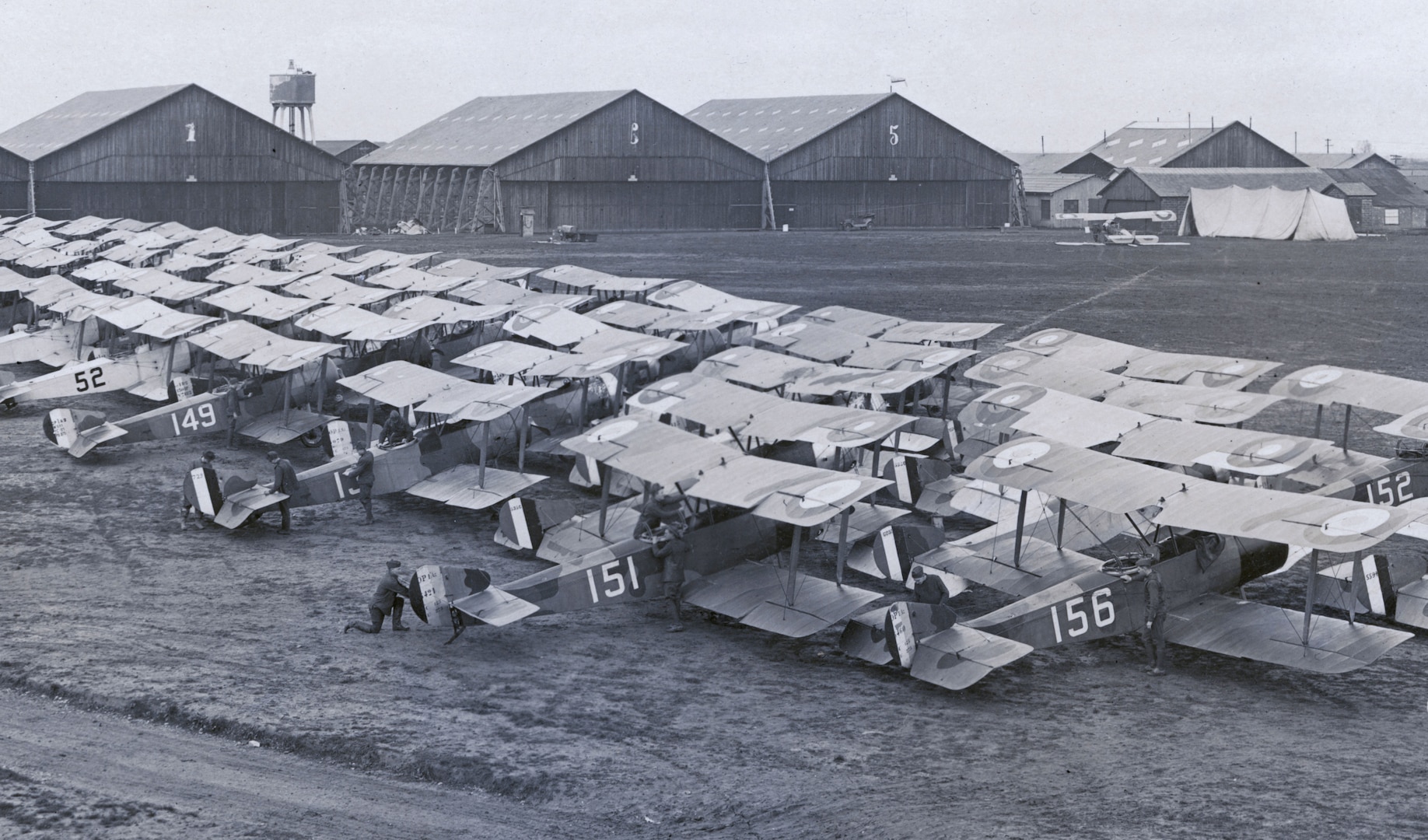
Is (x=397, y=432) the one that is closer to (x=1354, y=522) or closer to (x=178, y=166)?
(x=1354, y=522)

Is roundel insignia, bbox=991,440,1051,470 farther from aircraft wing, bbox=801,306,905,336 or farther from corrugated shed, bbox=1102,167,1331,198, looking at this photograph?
corrugated shed, bbox=1102,167,1331,198

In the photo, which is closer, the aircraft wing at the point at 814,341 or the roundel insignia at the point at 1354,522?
the roundel insignia at the point at 1354,522

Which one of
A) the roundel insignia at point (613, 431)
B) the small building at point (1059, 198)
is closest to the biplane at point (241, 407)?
the roundel insignia at point (613, 431)

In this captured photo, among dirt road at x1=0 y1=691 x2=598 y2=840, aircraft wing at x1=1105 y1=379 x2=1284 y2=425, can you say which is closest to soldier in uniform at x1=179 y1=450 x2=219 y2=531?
dirt road at x1=0 y1=691 x2=598 y2=840

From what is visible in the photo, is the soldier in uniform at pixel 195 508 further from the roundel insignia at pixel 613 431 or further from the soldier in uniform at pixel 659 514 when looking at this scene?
the soldier in uniform at pixel 659 514

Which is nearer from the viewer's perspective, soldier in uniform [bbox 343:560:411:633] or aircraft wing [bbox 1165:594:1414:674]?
aircraft wing [bbox 1165:594:1414:674]

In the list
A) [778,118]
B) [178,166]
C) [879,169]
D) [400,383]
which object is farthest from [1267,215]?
[400,383]
